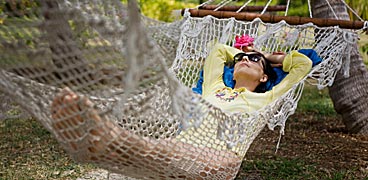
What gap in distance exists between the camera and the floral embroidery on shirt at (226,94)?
8.42 feet

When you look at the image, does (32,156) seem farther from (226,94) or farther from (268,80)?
(268,80)

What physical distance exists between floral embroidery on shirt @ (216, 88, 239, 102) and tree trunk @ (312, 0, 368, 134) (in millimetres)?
1085

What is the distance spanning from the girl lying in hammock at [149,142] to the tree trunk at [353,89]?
2.97ft

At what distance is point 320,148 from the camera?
325cm

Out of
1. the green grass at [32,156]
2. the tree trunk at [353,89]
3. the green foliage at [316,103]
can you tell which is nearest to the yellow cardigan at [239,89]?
the green grass at [32,156]

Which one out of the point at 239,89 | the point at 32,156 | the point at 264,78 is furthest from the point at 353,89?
the point at 32,156

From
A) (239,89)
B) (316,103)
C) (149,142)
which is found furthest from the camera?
(316,103)

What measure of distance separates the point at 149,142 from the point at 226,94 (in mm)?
990

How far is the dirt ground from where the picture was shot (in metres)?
2.89

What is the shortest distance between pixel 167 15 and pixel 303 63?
16.1 ft

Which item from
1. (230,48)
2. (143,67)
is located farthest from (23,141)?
(143,67)

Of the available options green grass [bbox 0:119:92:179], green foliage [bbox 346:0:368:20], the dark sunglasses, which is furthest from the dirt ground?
green foliage [bbox 346:0:368:20]

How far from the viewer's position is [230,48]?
2.85 meters

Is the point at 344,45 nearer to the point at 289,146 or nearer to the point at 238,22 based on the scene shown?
the point at 238,22
